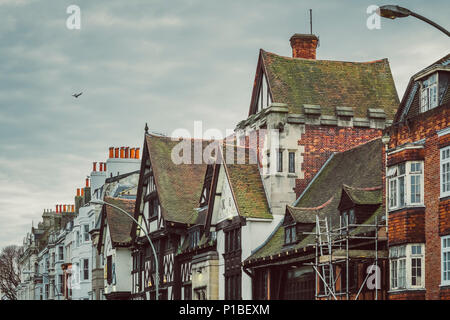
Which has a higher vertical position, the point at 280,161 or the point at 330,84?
the point at 330,84

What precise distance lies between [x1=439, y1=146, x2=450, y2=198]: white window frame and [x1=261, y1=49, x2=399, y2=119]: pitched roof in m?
18.2

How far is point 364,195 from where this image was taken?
35.7 metres

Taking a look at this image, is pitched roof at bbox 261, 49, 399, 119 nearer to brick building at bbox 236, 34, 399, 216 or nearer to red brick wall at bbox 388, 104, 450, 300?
brick building at bbox 236, 34, 399, 216

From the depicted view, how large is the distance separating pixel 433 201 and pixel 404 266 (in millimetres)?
2477

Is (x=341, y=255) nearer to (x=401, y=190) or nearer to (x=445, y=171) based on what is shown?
(x=401, y=190)

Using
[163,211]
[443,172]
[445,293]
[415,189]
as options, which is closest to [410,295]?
[445,293]

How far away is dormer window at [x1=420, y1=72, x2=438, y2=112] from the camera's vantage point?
31.0 meters

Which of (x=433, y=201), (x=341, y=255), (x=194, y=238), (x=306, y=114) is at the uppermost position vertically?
(x=306, y=114)

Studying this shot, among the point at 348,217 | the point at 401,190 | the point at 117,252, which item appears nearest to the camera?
the point at 401,190

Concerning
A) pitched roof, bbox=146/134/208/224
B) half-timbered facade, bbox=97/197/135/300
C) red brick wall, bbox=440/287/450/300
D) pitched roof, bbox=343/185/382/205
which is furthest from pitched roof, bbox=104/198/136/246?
red brick wall, bbox=440/287/450/300

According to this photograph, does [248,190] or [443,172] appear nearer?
[443,172]

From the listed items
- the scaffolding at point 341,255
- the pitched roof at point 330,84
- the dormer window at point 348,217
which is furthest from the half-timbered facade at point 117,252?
the scaffolding at point 341,255

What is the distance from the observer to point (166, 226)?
177 feet

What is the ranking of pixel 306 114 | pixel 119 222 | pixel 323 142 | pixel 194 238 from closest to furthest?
pixel 306 114 < pixel 323 142 < pixel 194 238 < pixel 119 222
